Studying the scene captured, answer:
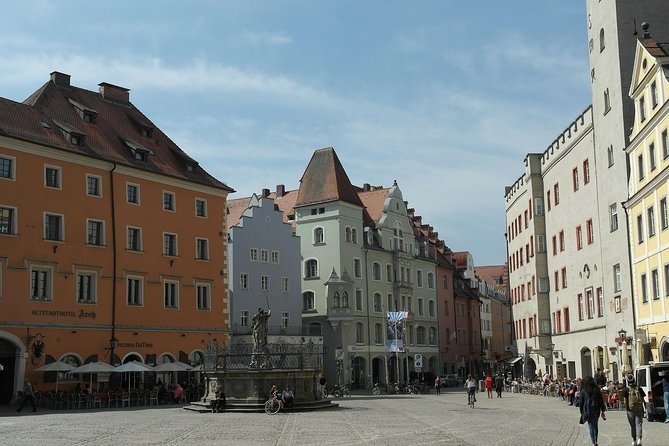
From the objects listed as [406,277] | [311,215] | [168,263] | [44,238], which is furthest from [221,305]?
[406,277]

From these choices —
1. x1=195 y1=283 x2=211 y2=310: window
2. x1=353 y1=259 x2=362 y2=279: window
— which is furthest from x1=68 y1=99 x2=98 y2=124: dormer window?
x1=353 y1=259 x2=362 y2=279: window

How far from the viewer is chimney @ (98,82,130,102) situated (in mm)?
56406

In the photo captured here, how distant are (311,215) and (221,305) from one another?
70.5 ft

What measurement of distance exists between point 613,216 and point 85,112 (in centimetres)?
3158

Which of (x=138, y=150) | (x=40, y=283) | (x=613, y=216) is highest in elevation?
(x=138, y=150)

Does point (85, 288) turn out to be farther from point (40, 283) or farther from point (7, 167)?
point (7, 167)

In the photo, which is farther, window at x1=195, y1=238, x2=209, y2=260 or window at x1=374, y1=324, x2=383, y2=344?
window at x1=374, y1=324, x2=383, y2=344

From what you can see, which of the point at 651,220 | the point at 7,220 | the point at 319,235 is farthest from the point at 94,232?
the point at 319,235

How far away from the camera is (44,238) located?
44562 mm

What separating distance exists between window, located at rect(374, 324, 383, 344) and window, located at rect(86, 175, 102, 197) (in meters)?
36.1

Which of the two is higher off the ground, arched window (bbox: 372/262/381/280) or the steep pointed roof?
the steep pointed roof

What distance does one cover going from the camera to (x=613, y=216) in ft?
143

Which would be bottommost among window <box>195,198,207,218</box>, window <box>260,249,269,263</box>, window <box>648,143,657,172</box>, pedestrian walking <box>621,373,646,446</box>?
pedestrian walking <box>621,373,646,446</box>

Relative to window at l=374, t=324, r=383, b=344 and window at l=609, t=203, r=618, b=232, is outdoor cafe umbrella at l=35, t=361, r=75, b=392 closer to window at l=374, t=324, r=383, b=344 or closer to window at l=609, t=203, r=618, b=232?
window at l=609, t=203, r=618, b=232
